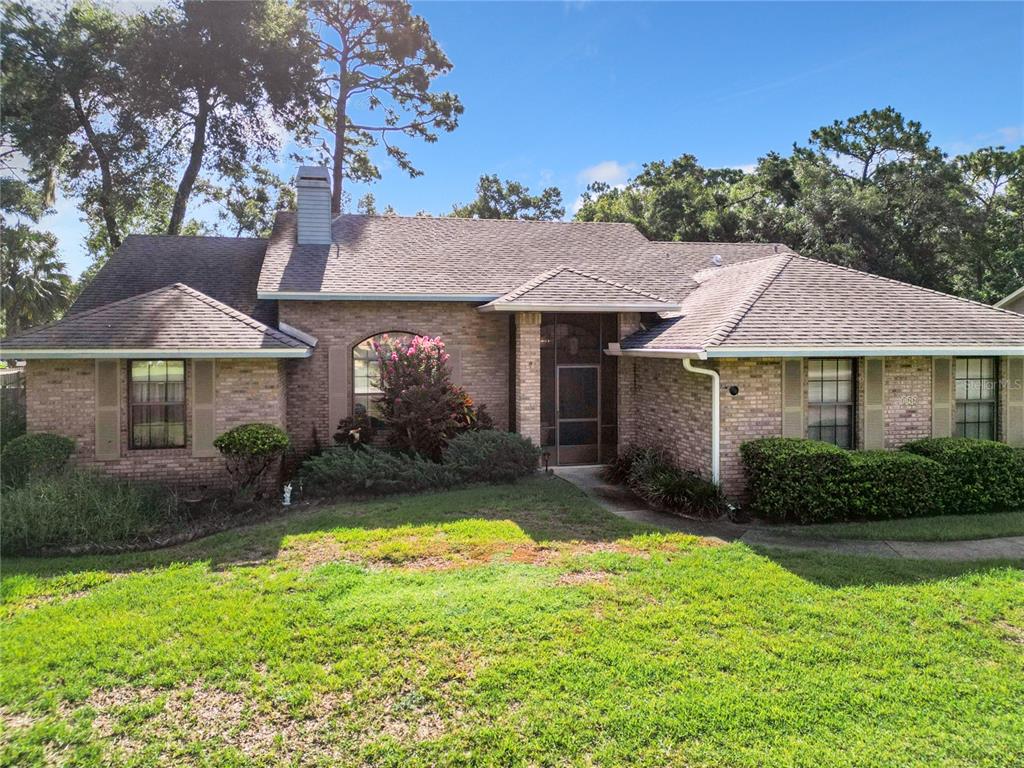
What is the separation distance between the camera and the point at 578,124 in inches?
794

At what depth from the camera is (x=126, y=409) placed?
35.1 ft

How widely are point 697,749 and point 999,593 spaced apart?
4.49 metres

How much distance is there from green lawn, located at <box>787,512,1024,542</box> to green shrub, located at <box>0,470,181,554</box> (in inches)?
368

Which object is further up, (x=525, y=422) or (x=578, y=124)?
(x=578, y=124)

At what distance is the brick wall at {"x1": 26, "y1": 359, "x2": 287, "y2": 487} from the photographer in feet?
34.0

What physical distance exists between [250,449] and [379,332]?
4246 millimetres

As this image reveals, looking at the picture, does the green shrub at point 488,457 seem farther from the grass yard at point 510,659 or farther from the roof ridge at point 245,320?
the roof ridge at point 245,320

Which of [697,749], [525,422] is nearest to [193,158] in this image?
[525,422]

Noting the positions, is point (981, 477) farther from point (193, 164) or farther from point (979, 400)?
point (193, 164)

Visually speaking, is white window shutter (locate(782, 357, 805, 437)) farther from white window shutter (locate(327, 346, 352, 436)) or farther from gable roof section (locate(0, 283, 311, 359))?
white window shutter (locate(327, 346, 352, 436))

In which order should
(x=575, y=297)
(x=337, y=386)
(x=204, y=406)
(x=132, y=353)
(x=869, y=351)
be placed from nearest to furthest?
(x=869, y=351)
(x=132, y=353)
(x=204, y=406)
(x=575, y=297)
(x=337, y=386)

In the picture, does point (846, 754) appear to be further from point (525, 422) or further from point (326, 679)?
point (525, 422)

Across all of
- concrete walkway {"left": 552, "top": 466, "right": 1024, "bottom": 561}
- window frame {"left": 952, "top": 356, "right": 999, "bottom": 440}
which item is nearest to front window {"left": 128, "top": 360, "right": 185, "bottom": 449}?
concrete walkway {"left": 552, "top": 466, "right": 1024, "bottom": 561}

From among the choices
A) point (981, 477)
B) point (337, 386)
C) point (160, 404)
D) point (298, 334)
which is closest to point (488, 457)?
point (337, 386)
